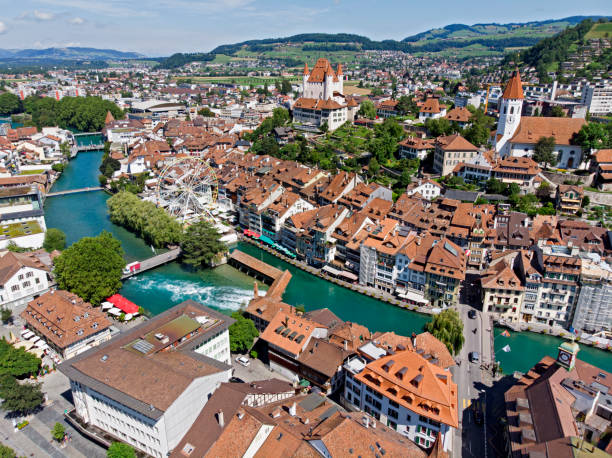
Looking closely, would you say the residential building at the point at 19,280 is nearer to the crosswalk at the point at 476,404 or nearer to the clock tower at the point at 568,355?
the crosswalk at the point at 476,404

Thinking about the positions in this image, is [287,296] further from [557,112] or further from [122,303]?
[557,112]

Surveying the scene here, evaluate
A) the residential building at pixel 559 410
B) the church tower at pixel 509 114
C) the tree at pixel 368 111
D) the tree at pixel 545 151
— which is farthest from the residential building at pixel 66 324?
the tree at pixel 368 111

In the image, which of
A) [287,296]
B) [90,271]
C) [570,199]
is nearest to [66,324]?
[90,271]

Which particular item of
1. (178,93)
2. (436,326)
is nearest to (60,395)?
(436,326)

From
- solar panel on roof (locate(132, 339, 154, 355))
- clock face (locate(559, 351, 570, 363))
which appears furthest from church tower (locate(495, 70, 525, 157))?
solar panel on roof (locate(132, 339, 154, 355))

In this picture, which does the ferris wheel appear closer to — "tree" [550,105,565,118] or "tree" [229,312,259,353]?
"tree" [229,312,259,353]

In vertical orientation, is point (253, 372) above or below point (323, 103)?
below
